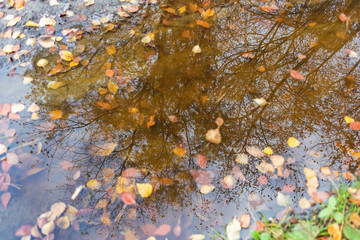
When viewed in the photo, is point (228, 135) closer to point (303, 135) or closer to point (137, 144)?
point (303, 135)

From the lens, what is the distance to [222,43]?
2.96 metres

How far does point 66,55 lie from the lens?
277 cm

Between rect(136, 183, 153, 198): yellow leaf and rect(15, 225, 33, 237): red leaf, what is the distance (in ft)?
2.67

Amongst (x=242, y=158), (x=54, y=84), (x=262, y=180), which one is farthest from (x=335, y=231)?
(x=54, y=84)

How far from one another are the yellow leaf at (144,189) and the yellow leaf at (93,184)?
32 centimetres

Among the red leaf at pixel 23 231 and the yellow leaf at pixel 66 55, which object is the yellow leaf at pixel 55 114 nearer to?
the yellow leaf at pixel 66 55

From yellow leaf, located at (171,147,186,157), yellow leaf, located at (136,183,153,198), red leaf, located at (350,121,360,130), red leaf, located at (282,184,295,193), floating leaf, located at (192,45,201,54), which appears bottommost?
yellow leaf, located at (136,183,153,198)

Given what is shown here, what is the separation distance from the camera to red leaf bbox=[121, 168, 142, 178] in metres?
1.96

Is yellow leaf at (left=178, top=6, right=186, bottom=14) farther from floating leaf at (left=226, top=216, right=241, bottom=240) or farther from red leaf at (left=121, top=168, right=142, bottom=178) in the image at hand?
floating leaf at (left=226, top=216, right=241, bottom=240)

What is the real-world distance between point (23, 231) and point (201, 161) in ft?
4.65

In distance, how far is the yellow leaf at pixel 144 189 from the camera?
1866 millimetres

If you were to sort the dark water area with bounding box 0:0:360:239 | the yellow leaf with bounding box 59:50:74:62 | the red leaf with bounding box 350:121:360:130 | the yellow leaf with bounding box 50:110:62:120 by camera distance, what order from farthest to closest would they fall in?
the yellow leaf with bounding box 59:50:74:62, the yellow leaf with bounding box 50:110:62:120, the red leaf with bounding box 350:121:360:130, the dark water area with bounding box 0:0:360:239

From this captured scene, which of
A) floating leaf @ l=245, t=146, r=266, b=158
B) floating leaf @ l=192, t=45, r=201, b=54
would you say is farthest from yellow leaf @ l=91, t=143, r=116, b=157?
floating leaf @ l=192, t=45, r=201, b=54

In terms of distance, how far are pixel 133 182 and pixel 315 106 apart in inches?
74.1
